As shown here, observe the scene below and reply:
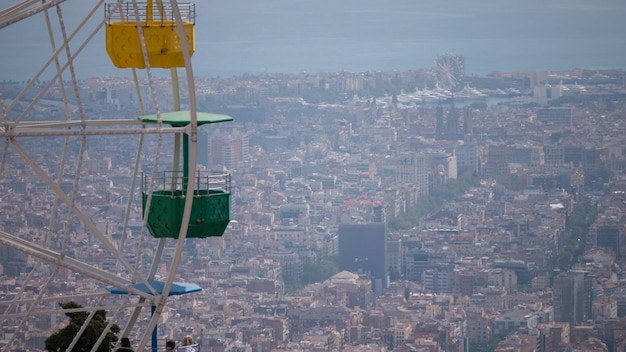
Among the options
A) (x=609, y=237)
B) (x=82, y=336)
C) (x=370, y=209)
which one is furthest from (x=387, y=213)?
(x=82, y=336)

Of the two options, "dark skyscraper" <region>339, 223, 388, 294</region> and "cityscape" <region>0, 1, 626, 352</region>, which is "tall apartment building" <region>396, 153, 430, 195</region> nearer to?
"cityscape" <region>0, 1, 626, 352</region>

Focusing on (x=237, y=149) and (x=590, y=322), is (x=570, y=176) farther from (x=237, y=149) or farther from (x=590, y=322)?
(x=590, y=322)

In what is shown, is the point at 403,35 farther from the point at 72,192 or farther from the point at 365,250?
the point at 72,192

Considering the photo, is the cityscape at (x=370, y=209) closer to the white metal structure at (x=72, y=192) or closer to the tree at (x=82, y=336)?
the white metal structure at (x=72, y=192)

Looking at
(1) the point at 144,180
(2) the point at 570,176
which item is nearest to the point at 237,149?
(2) the point at 570,176

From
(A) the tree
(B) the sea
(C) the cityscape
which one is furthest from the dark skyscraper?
(A) the tree

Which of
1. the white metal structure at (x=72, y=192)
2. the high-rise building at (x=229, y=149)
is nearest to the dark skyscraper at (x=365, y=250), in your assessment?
the high-rise building at (x=229, y=149)
